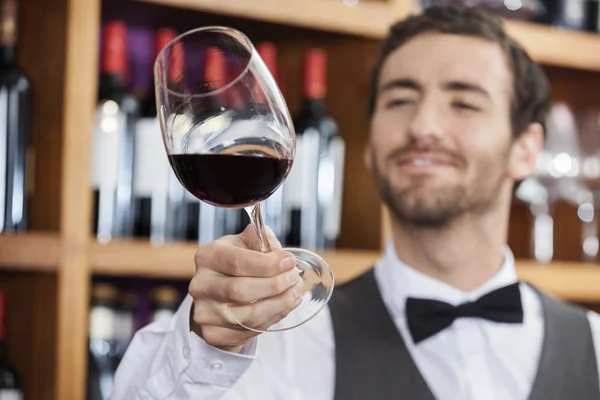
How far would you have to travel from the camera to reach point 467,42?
1719 mm

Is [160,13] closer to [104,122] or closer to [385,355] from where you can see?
[104,122]

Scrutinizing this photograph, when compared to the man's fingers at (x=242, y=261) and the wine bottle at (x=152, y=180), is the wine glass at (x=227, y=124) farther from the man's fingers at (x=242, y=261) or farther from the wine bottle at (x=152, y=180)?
the wine bottle at (x=152, y=180)

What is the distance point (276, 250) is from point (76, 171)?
77cm

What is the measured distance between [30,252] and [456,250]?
28.5 inches

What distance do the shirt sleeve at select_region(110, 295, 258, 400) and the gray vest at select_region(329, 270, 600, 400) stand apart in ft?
1.09

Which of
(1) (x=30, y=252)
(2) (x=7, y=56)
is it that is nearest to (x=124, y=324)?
(1) (x=30, y=252)

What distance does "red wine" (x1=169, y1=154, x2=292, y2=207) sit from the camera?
93cm

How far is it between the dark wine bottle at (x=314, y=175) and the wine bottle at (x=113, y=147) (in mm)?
309

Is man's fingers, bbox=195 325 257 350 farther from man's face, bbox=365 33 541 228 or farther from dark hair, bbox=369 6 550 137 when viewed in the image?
dark hair, bbox=369 6 550 137

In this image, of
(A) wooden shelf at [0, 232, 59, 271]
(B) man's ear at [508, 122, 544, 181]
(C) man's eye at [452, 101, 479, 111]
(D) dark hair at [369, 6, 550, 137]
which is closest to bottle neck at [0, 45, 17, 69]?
(A) wooden shelf at [0, 232, 59, 271]

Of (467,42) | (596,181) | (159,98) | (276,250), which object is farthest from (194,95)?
(596,181)

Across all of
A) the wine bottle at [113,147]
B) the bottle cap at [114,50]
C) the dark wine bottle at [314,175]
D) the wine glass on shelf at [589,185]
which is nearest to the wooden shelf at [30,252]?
the wine bottle at [113,147]

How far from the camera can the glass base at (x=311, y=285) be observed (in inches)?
40.4

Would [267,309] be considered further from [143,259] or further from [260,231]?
[143,259]
